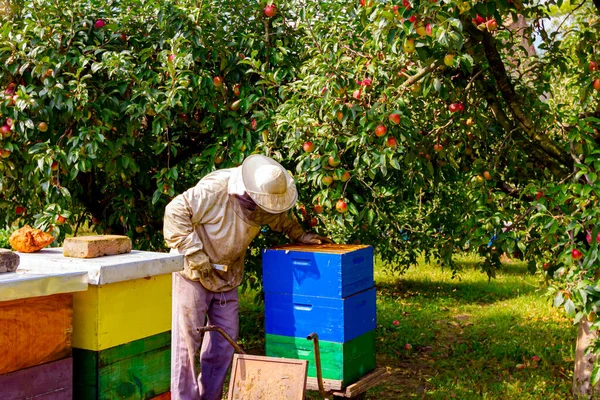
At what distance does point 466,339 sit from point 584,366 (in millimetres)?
1896

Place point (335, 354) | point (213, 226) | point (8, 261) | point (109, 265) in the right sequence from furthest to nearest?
point (213, 226) < point (335, 354) < point (109, 265) < point (8, 261)

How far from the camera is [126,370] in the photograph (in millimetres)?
2256

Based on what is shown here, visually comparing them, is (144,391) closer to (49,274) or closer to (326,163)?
(49,274)

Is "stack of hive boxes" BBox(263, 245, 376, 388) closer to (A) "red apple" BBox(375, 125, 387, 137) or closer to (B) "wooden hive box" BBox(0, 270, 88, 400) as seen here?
(A) "red apple" BBox(375, 125, 387, 137)

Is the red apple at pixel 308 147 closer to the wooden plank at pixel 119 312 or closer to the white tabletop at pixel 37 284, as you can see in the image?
the wooden plank at pixel 119 312

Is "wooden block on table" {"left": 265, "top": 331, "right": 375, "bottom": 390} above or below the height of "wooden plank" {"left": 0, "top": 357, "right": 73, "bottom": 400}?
below

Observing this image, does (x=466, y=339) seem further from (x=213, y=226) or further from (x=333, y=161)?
(x=213, y=226)

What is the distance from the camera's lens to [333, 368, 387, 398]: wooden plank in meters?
3.81

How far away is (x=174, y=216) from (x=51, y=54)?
159 centimetres

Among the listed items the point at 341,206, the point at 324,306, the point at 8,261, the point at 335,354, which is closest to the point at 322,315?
the point at 324,306

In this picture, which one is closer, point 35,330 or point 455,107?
point 35,330

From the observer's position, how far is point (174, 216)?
3.89 m

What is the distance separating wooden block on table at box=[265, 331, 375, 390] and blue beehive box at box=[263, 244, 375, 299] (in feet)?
0.92

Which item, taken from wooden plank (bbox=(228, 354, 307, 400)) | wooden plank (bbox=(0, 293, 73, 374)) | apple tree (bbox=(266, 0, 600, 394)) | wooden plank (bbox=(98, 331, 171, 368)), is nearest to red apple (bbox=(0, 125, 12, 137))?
apple tree (bbox=(266, 0, 600, 394))
